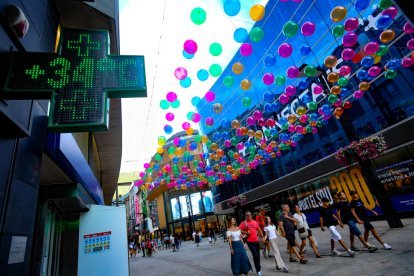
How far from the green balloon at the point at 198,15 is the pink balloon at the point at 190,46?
0.68m

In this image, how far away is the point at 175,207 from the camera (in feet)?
142

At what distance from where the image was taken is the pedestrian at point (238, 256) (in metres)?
6.53

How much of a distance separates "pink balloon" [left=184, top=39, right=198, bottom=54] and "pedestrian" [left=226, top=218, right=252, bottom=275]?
554cm

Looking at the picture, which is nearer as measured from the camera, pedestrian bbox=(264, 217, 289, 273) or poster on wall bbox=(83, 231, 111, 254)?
pedestrian bbox=(264, 217, 289, 273)

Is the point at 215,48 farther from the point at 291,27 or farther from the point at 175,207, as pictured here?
the point at 175,207

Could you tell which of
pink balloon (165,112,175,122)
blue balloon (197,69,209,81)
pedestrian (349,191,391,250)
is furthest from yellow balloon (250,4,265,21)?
pedestrian (349,191,391,250)

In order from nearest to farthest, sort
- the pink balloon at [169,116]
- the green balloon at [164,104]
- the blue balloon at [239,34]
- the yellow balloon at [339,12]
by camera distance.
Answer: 1. the yellow balloon at [339,12]
2. the blue balloon at [239,34]
3. the green balloon at [164,104]
4. the pink balloon at [169,116]

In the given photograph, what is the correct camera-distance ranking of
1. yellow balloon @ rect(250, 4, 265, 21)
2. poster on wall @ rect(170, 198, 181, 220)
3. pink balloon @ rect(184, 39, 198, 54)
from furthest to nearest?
poster on wall @ rect(170, 198, 181, 220) → pink balloon @ rect(184, 39, 198, 54) → yellow balloon @ rect(250, 4, 265, 21)

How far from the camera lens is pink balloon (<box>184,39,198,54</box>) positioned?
7703mm

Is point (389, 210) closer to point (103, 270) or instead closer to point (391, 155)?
point (391, 155)

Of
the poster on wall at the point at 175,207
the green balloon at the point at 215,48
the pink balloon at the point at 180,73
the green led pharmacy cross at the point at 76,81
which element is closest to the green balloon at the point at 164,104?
the pink balloon at the point at 180,73

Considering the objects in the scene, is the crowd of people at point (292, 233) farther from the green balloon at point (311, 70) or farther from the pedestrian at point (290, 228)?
the green balloon at point (311, 70)

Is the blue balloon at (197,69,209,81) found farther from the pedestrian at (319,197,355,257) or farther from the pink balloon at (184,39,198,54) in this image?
the pedestrian at (319,197,355,257)

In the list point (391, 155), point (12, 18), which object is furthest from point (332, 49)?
point (12, 18)
